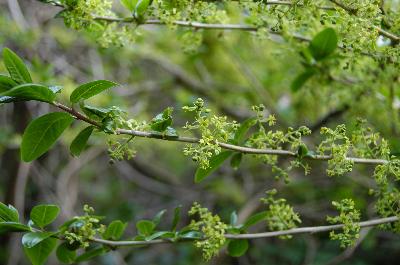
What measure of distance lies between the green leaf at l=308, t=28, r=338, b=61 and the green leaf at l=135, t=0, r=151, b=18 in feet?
1.49

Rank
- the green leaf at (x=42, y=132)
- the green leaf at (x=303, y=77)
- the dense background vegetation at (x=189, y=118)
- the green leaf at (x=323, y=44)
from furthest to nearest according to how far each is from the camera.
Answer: the dense background vegetation at (x=189, y=118) → the green leaf at (x=303, y=77) → the green leaf at (x=323, y=44) → the green leaf at (x=42, y=132)

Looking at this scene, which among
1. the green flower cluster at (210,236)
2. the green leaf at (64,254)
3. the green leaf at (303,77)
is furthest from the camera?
the green leaf at (303,77)

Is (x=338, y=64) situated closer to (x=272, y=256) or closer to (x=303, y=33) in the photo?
(x=303, y=33)

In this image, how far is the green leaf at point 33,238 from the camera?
3.11ft

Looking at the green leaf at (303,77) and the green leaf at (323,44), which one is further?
the green leaf at (303,77)

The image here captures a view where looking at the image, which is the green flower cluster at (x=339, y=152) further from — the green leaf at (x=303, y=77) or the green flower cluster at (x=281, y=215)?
the green leaf at (x=303, y=77)

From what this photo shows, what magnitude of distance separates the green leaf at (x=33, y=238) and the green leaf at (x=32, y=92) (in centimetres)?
30

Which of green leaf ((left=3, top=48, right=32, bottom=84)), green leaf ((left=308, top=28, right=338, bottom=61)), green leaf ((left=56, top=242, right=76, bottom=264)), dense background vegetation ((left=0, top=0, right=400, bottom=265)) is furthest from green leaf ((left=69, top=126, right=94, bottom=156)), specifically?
dense background vegetation ((left=0, top=0, right=400, bottom=265))

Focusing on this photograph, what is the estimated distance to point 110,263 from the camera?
10.9 ft

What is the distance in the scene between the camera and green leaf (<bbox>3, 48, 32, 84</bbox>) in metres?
0.84

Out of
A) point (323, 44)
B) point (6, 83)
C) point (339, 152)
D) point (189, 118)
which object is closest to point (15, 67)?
point (6, 83)

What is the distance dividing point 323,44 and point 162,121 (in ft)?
1.94

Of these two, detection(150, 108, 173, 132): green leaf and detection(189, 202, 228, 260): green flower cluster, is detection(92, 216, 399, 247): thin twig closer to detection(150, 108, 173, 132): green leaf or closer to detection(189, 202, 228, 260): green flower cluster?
detection(189, 202, 228, 260): green flower cluster

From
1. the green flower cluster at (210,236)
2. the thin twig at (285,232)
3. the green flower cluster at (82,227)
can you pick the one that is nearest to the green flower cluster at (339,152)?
the thin twig at (285,232)
